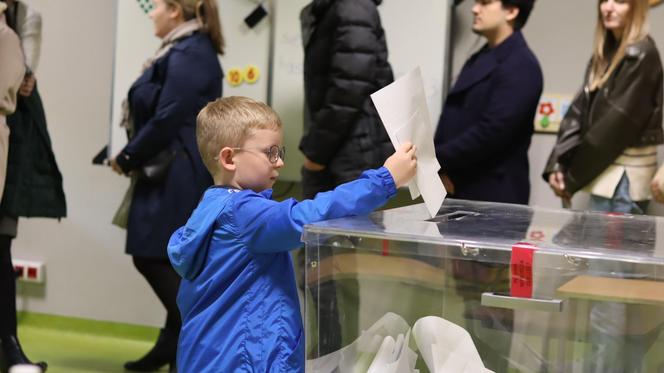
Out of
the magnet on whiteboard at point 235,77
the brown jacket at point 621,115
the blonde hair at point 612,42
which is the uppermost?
the blonde hair at point 612,42

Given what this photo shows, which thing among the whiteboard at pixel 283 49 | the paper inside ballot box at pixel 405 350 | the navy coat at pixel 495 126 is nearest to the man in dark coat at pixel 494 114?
the navy coat at pixel 495 126

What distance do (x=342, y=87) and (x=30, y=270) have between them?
2.12 meters

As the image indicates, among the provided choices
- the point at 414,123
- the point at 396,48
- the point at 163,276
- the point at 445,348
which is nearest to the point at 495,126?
the point at 396,48

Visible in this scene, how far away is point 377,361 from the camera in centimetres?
158

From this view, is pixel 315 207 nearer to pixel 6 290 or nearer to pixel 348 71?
pixel 348 71

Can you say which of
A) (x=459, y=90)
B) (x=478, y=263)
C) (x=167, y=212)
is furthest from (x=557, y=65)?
(x=478, y=263)

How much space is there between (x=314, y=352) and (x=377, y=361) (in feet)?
0.37

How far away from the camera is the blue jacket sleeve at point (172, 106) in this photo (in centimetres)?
347

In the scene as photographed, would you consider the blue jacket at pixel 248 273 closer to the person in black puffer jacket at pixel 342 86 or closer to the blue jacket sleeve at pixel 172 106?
the person in black puffer jacket at pixel 342 86

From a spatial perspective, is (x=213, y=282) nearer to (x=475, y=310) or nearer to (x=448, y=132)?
(x=475, y=310)

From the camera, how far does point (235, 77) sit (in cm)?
402

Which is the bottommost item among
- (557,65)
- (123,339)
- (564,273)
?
(123,339)

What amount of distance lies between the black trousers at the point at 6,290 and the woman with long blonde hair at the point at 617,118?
6.61 feet

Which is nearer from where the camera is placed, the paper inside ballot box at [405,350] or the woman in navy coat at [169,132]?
the paper inside ballot box at [405,350]
